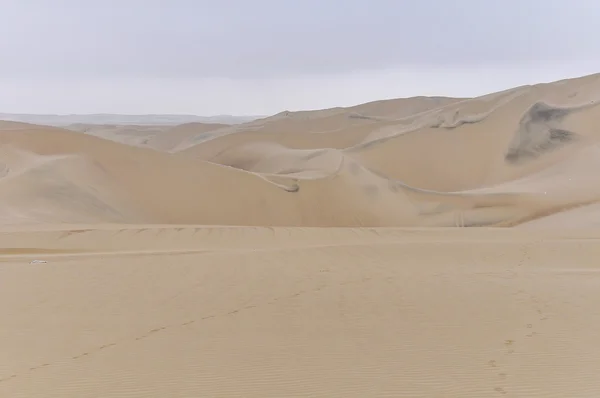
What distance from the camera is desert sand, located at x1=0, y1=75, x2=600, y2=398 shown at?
4383 millimetres

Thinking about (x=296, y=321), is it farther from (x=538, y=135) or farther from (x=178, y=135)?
(x=178, y=135)

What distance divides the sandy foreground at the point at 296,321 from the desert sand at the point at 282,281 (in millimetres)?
24

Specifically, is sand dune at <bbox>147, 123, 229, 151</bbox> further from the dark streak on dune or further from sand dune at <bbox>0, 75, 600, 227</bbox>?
the dark streak on dune

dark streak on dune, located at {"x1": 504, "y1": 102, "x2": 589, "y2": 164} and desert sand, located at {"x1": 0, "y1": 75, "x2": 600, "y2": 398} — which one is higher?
dark streak on dune, located at {"x1": 504, "y1": 102, "x2": 589, "y2": 164}

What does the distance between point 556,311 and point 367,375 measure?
268 cm

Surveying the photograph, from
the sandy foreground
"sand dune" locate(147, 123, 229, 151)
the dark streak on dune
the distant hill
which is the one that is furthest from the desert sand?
the distant hill

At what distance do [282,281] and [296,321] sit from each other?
170 cm

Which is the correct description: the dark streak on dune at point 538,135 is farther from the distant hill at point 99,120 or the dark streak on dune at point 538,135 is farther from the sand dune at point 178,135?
the distant hill at point 99,120

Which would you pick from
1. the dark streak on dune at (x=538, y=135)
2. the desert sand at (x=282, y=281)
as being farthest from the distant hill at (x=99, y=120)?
the desert sand at (x=282, y=281)

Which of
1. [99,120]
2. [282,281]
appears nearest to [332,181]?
[282,281]

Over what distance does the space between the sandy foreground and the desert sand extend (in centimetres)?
2

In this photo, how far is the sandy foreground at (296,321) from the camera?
13.9 feet

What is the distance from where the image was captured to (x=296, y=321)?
5.64 metres

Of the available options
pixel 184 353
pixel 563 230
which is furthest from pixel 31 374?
pixel 563 230
